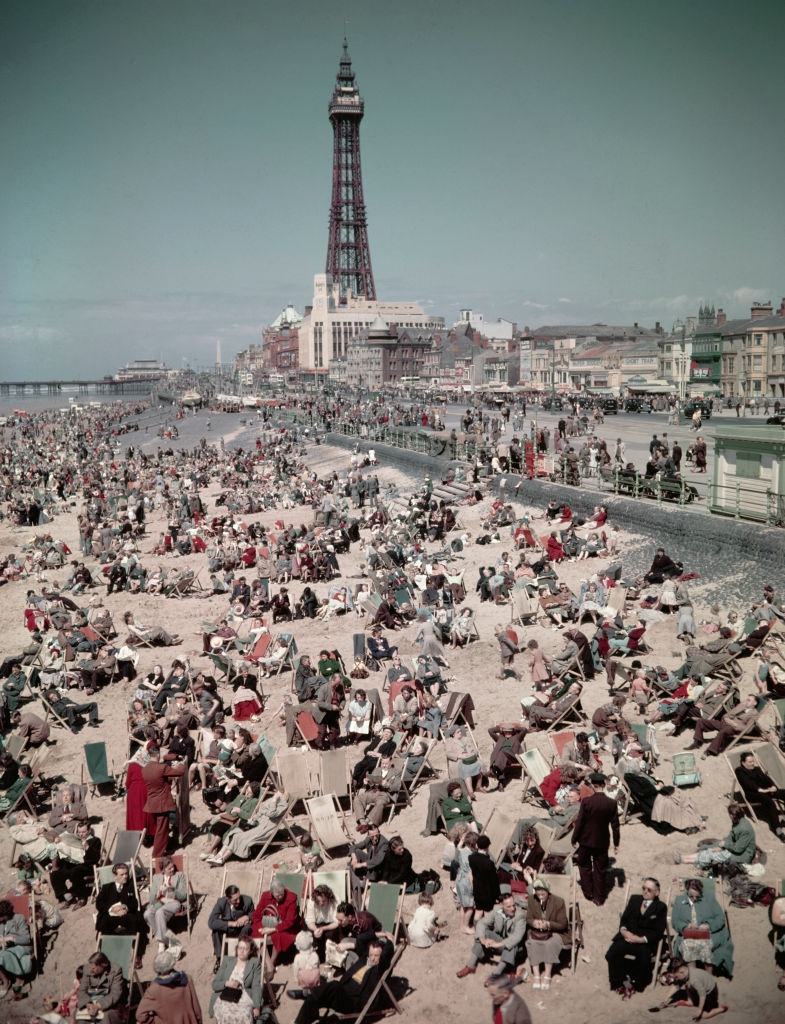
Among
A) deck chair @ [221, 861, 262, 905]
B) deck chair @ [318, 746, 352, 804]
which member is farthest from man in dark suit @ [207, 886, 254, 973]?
deck chair @ [318, 746, 352, 804]

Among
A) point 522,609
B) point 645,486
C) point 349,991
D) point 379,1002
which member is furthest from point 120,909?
point 645,486

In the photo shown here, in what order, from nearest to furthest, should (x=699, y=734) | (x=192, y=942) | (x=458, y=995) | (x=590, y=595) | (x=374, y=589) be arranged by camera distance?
(x=458, y=995), (x=192, y=942), (x=699, y=734), (x=590, y=595), (x=374, y=589)

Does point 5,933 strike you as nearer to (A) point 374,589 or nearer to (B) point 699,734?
(B) point 699,734

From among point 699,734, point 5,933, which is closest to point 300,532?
point 699,734

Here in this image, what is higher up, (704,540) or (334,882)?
(704,540)

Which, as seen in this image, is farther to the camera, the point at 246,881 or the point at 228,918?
the point at 246,881

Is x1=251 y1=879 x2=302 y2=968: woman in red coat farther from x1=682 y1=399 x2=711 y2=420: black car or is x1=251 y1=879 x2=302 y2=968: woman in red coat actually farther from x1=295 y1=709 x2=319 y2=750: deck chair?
x1=682 y1=399 x2=711 y2=420: black car

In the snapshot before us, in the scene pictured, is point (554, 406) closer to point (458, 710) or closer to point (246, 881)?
point (458, 710)
